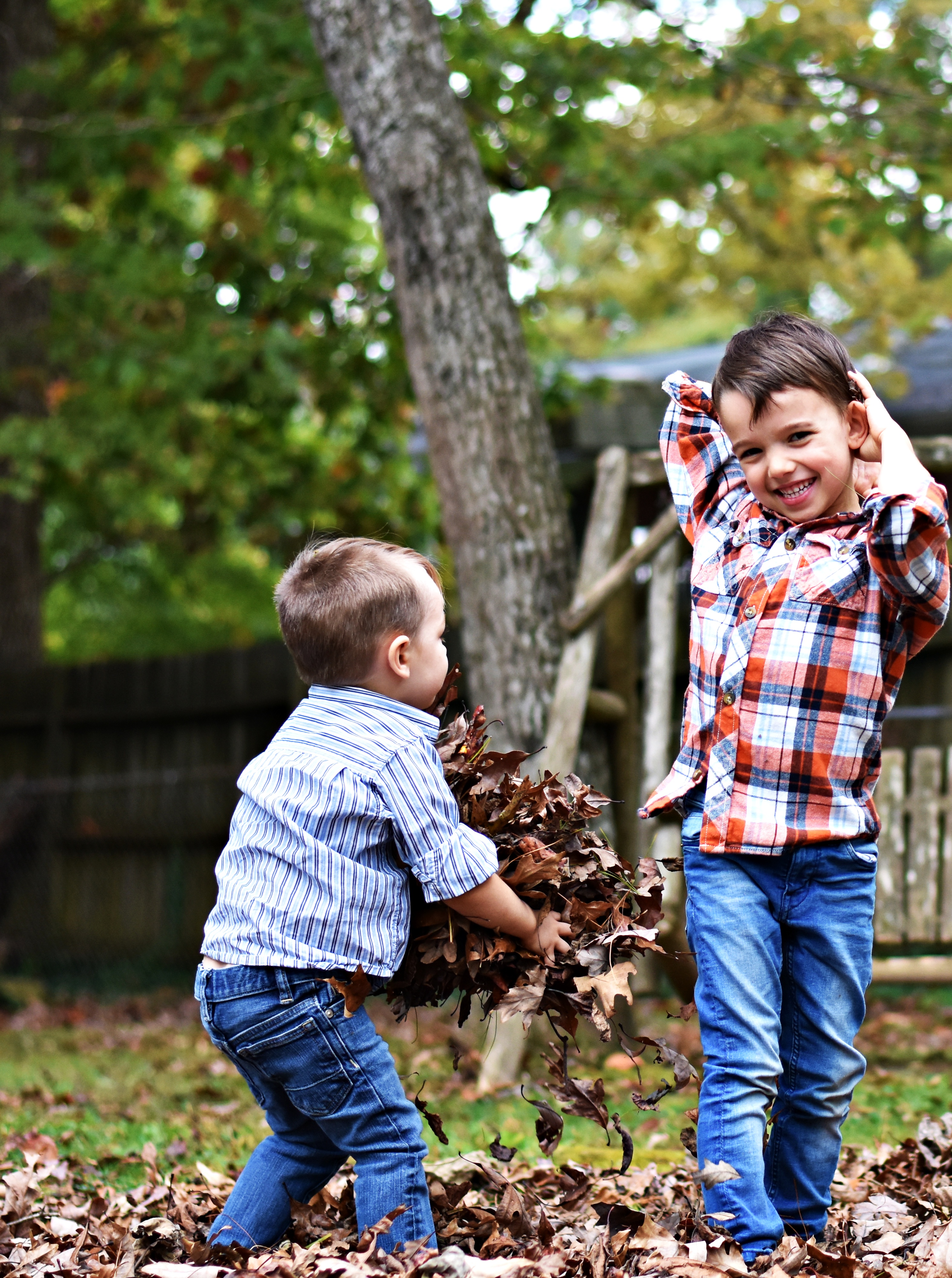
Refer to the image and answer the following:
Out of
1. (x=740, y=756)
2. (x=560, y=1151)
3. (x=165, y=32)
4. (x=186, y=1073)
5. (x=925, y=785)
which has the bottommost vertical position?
(x=186, y=1073)

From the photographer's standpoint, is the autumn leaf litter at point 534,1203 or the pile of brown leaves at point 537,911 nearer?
the autumn leaf litter at point 534,1203

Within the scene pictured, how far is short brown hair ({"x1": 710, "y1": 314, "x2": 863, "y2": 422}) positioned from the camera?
272cm

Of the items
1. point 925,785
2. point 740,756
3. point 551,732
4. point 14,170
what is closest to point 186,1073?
point 551,732

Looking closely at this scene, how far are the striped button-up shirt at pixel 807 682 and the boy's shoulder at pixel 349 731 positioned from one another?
605 millimetres

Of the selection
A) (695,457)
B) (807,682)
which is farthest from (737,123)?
(807,682)

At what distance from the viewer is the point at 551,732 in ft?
16.8

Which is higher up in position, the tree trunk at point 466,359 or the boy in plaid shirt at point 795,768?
the tree trunk at point 466,359

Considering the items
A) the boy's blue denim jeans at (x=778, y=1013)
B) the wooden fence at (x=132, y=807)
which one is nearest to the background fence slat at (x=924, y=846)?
the boy's blue denim jeans at (x=778, y=1013)

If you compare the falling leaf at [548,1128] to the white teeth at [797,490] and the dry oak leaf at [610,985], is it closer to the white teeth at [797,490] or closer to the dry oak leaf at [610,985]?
the dry oak leaf at [610,985]

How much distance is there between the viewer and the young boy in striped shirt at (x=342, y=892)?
258 centimetres

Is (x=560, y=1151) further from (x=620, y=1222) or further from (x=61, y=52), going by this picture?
(x=61, y=52)

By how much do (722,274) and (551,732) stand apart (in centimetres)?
662

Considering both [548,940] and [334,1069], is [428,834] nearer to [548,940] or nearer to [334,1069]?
[548,940]

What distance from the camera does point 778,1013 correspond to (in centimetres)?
270
